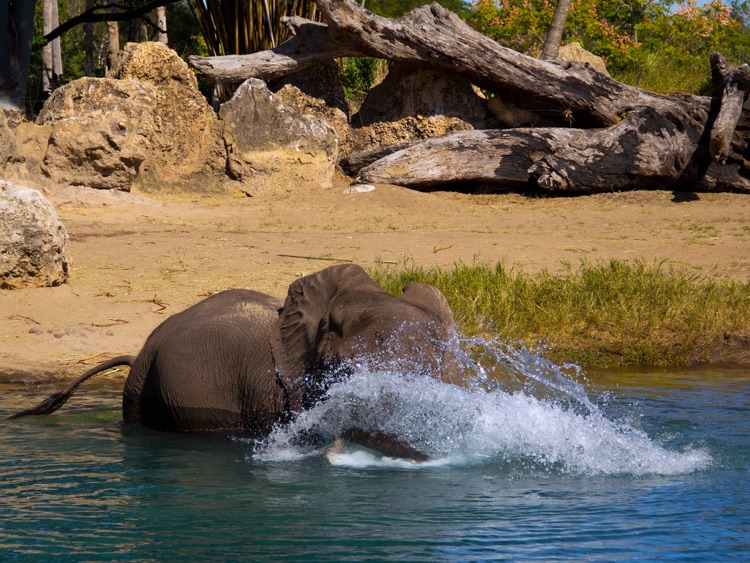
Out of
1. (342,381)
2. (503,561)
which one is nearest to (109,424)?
(342,381)

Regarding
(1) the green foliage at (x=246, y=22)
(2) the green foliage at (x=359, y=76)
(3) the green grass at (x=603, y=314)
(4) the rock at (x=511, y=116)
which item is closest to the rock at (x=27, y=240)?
(3) the green grass at (x=603, y=314)

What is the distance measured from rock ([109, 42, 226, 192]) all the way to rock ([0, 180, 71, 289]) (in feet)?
17.4

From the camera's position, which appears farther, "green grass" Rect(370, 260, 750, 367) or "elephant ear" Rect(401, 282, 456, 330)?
"green grass" Rect(370, 260, 750, 367)

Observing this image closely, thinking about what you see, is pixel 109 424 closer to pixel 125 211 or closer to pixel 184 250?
pixel 184 250

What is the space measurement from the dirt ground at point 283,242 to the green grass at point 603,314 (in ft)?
3.81

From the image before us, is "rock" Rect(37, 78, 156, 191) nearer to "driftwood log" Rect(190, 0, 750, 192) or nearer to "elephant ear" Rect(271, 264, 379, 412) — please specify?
"driftwood log" Rect(190, 0, 750, 192)

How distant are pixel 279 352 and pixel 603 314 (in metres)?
3.48

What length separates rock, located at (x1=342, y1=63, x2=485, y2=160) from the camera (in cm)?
1464

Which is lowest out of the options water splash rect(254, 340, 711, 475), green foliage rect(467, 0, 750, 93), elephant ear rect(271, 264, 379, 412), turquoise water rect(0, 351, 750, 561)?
turquoise water rect(0, 351, 750, 561)

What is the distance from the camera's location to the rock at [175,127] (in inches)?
503

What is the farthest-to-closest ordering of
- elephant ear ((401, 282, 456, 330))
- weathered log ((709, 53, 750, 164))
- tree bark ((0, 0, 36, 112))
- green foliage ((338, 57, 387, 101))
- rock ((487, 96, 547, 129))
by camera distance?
green foliage ((338, 57, 387, 101)) < rock ((487, 96, 547, 129)) < tree bark ((0, 0, 36, 112)) < weathered log ((709, 53, 750, 164)) < elephant ear ((401, 282, 456, 330))

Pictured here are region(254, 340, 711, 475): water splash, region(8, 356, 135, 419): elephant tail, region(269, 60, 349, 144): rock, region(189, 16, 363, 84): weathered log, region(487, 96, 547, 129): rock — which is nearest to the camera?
region(254, 340, 711, 475): water splash

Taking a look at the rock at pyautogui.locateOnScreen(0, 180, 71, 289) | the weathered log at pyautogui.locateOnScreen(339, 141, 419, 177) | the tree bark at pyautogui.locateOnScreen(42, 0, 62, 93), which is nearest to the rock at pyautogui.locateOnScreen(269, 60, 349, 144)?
the weathered log at pyautogui.locateOnScreen(339, 141, 419, 177)

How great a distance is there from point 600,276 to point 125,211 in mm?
5955
